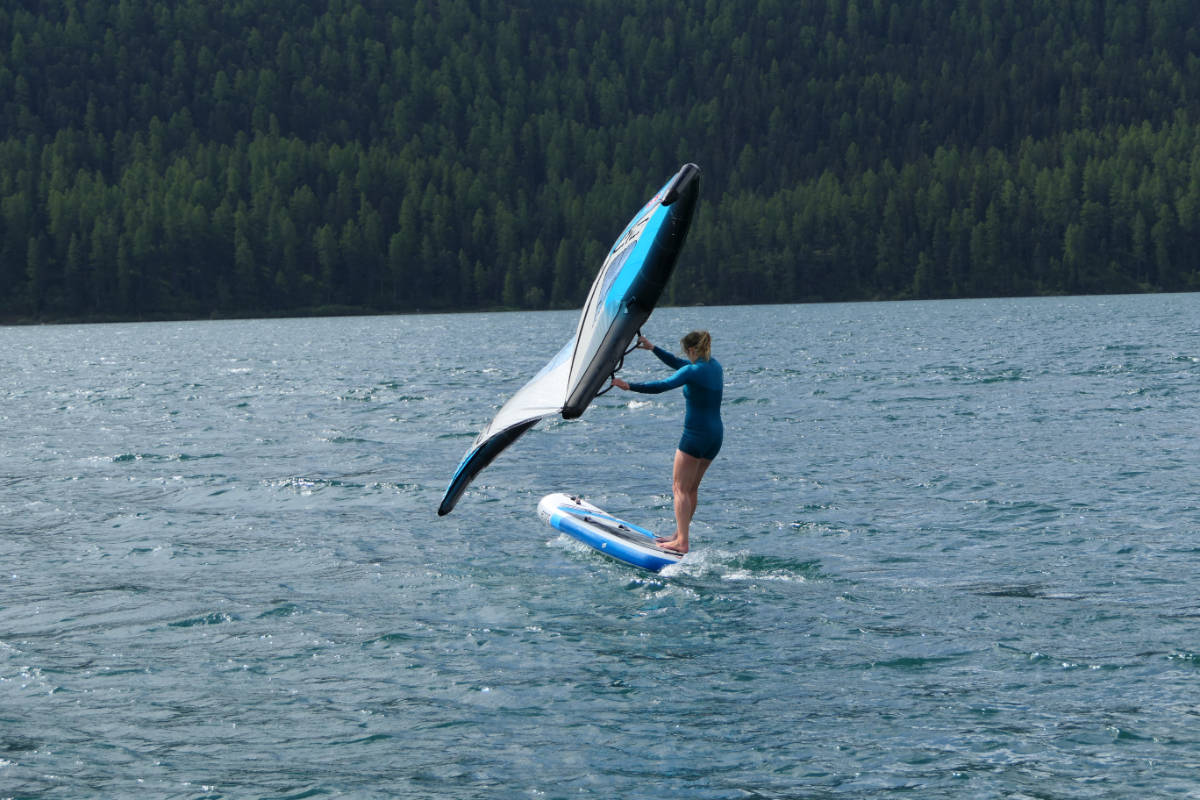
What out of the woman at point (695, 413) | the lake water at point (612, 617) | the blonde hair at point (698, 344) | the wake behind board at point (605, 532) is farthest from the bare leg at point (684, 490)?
the blonde hair at point (698, 344)

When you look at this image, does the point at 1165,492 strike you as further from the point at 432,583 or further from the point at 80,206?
the point at 80,206

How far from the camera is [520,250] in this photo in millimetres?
181500

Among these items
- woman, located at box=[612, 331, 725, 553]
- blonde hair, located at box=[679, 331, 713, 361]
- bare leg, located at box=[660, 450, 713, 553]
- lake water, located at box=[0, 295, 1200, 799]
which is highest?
blonde hair, located at box=[679, 331, 713, 361]

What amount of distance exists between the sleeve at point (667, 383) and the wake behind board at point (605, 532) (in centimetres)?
231

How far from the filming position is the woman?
1571cm

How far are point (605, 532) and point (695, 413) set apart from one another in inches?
96.9

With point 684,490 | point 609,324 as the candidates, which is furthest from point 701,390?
point 609,324

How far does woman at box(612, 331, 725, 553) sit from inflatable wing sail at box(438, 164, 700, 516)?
103 cm

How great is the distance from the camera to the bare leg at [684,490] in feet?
53.1

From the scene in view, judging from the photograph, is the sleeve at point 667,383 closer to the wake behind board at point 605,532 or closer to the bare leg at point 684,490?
the bare leg at point 684,490

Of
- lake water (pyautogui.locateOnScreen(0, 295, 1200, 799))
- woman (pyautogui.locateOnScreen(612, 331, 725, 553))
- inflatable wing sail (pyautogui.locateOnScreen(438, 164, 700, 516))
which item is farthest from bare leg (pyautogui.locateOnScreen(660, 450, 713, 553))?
inflatable wing sail (pyautogui.locateOnScreen(438, 164, 700, 516))

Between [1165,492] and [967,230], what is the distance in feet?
520

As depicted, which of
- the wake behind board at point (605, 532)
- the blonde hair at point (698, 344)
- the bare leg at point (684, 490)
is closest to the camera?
the blonde hair at point (698, 344)

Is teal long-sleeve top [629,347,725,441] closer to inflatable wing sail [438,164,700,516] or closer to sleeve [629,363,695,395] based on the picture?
sleeve [629,363,695,395]
